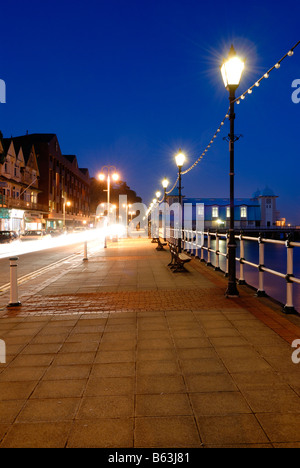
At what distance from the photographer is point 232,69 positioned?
26.3 ft

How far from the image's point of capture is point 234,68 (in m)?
8.02

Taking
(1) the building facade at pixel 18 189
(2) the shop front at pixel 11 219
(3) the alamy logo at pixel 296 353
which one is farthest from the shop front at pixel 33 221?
(3) the alamy logo at pixel 296 353

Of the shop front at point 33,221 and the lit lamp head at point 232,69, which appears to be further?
the shop front at point 33,221

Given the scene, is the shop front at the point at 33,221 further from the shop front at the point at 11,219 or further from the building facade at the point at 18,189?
the shop front at the point at 11,219

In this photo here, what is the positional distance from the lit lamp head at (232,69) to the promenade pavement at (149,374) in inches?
185

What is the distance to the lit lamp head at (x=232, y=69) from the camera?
314 inches

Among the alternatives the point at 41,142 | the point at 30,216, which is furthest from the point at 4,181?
the point at 41,142

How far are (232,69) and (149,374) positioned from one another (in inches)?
261

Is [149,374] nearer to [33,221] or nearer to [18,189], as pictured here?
[18,189]

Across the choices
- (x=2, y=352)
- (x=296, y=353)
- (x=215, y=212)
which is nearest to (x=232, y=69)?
(x=296, y=353)

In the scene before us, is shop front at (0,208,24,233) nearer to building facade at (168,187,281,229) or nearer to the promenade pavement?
the promenade pavement

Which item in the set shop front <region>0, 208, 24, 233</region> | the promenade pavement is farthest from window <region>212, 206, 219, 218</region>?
the promenade pavement
